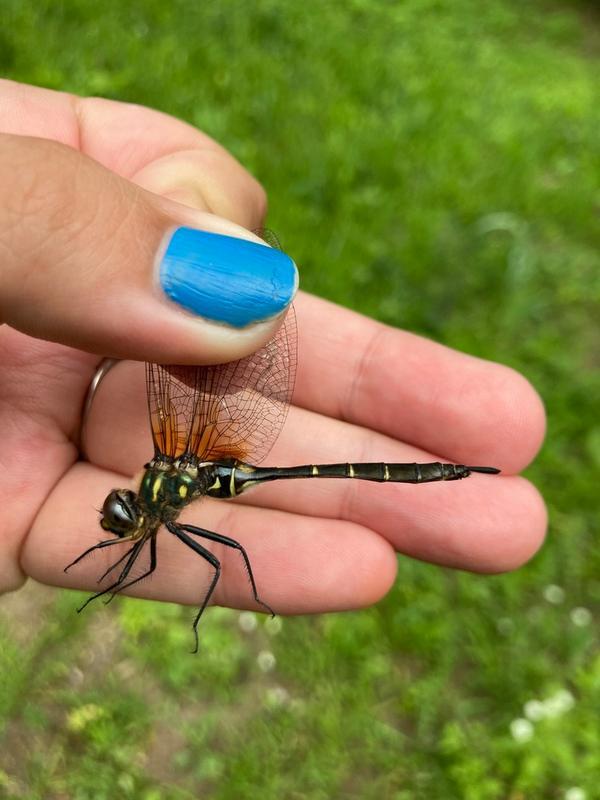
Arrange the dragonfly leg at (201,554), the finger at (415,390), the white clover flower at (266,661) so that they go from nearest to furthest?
the dragonfly leg at (201,554) < the finger at (415,390) < the white clover flower at (266,661)

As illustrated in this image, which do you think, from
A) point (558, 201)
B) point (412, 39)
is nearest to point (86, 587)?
point (558, 201)

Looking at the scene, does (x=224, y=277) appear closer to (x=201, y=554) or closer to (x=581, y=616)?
(x=201, y=554)

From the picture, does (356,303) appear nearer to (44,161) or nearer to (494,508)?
(494,508)

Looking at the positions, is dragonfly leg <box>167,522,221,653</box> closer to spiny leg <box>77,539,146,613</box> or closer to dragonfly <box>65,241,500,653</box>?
dragonfly <box>65,241,500,653</box>

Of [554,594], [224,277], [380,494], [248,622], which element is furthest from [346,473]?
[554,594]

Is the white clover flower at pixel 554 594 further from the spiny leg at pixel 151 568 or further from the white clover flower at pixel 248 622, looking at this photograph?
the spiny leg at pixel 151 568

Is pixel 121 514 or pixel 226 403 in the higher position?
pixel 226 403

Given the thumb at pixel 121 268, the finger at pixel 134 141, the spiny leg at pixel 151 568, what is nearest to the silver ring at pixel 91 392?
the spiny leg at pixel 151 568
